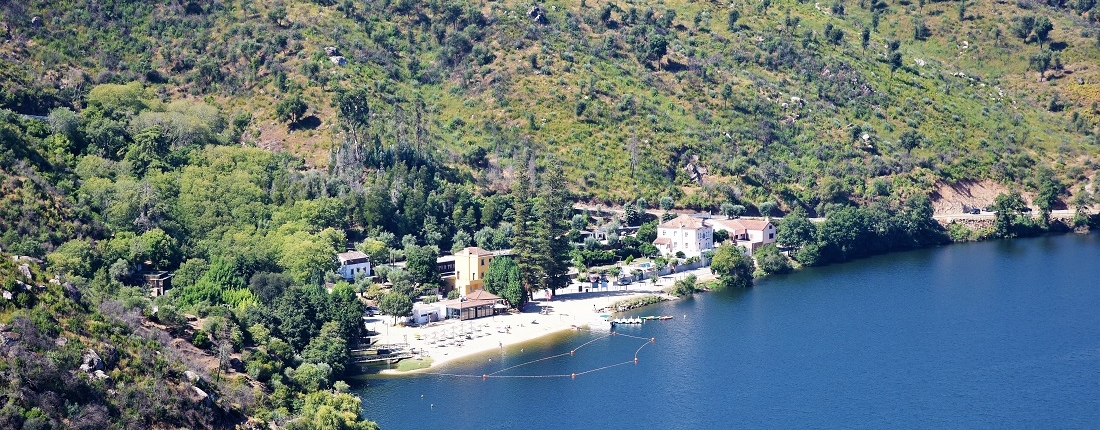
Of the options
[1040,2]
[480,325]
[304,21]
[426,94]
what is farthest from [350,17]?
[1040,2]

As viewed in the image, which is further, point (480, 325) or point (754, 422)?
point (480, 325)

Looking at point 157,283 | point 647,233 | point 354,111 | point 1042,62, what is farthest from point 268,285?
point 1042,62

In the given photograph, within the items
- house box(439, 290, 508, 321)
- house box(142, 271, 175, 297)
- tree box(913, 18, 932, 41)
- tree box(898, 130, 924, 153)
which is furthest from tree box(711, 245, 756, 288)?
tree box(913, 18, 932, 41)

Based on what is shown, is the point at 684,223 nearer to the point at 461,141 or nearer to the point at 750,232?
the point at 750,232

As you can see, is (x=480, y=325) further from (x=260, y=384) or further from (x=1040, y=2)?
(x=1040, y=2)

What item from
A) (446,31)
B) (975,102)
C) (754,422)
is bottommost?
(754,422)

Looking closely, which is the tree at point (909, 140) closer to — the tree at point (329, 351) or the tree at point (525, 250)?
the tree at point (525, 250)

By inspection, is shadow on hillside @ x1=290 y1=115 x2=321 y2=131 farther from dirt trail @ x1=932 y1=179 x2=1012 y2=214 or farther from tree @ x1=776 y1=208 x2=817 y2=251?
dirt trail @ x1=932 y1=179 x2=1012 y2=214
